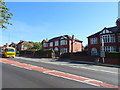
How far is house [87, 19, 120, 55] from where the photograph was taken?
1312 inches

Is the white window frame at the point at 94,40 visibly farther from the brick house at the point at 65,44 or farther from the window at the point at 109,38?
the brick house at the point at 65,44

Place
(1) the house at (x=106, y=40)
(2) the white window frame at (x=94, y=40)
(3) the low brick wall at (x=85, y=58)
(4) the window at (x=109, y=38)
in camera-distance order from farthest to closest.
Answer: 1. (2) the white window frame at (x=94, y=40)
2. (4) the window at (x=109, y=38)
3. (1) the house at (x=106, y=40)
4. (3) the low brick wall at (x=85, y=58)

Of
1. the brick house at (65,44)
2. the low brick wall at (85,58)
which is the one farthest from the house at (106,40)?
the brick house at (65,44)

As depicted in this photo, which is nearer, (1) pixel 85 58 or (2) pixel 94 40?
(1) pixel 85 58

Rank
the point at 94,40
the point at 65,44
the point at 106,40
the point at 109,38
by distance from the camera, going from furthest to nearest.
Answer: the point at 65,44, the point at 94,40, the point at 106,40, the point at 109,38

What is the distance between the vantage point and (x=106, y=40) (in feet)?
116

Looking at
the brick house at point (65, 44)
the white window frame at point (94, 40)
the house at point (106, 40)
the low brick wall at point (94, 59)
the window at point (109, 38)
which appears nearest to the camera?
the low brick wall at point (94, 59)

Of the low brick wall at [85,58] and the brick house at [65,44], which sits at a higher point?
the brick house at [65,44]

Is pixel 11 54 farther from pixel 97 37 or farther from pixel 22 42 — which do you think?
pixel 22 42

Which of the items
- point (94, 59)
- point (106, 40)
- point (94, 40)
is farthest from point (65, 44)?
point (94, 59)

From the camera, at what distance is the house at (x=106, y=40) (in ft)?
109

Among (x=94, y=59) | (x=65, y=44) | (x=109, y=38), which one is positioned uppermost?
(x=109, y=38)

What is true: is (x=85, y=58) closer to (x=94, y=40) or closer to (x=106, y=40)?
(x=106, y=40)

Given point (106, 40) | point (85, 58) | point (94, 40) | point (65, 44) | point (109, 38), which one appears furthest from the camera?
point (65, 44)
